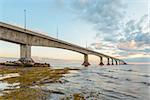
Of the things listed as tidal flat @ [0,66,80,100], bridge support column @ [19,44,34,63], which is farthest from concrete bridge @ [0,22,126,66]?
tidal flat @ [0,66,80,100]

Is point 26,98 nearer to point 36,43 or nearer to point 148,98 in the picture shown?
point 148,98

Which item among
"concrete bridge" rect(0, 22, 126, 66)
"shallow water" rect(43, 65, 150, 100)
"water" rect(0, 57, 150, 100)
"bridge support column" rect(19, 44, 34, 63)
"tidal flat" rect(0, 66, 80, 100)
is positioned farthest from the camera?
"bridge support column" rect(19, 44, 34, 63)

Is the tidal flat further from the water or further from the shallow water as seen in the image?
the shallow water

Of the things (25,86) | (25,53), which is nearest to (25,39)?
(25,53)

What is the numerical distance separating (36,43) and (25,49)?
5.73 m

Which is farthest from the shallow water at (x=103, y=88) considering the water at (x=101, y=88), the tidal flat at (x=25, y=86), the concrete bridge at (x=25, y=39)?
the concrete bridge at (x=25, y=39)

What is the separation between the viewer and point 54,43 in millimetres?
97000

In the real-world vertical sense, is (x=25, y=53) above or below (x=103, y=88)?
above

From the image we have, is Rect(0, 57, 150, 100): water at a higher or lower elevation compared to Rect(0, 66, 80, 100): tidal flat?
lower

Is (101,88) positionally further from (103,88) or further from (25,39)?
(25,39)

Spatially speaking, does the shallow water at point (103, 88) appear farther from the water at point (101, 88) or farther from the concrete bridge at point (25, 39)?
the concrete bridge at point (25, 39)

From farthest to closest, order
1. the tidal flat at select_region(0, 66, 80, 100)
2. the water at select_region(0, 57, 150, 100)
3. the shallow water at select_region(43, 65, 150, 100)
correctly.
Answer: the shallow water at select_region(43, 65, 150, 100)
the water at select_region(0, 57, 150, 100)
the tidal flat at select_region(0, 66, 80, 100)

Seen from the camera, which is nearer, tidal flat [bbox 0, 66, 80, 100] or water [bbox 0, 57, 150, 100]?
tidal flat [bbox 0, 66, 80, 100]

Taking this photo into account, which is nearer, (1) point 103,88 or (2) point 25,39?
(1) point 103,88
